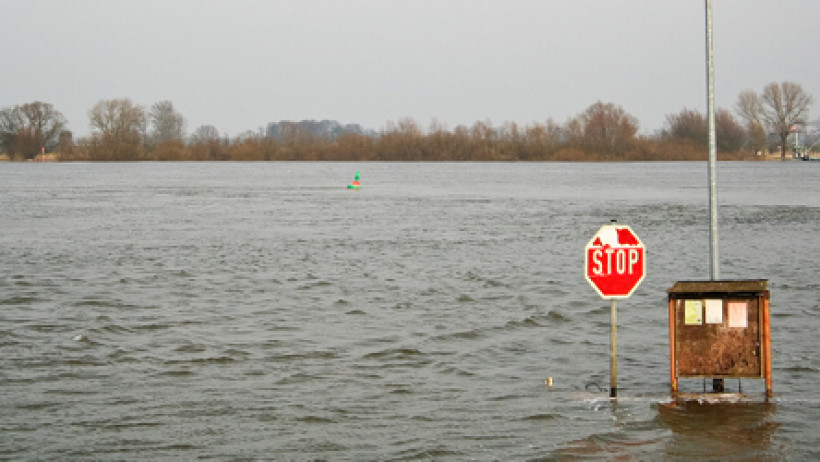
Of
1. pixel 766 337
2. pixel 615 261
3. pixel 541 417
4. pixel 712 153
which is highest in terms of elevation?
pixel 712 153

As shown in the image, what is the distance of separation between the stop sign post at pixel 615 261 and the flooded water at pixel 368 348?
1285 mm

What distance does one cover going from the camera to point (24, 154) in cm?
17675

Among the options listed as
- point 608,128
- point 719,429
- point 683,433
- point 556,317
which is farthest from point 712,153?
point 608,128

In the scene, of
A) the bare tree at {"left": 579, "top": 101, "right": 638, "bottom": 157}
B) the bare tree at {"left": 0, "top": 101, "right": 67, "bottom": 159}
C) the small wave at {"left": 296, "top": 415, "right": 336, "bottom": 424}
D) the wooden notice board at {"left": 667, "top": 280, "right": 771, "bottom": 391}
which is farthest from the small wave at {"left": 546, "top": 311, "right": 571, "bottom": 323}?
the bare tree at {"left": 0, "top": 101, "right": 67, "bottom": 159}

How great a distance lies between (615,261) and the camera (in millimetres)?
10617

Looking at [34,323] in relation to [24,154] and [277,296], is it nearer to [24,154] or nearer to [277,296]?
[277,296]

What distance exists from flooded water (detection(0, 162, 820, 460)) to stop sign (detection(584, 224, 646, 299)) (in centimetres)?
129

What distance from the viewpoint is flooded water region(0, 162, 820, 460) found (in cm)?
977

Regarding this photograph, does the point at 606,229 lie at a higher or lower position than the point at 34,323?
higher

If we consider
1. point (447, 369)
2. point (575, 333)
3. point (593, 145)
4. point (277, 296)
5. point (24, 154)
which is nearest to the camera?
point (447, 369)

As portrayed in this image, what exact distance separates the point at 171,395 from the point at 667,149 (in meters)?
151

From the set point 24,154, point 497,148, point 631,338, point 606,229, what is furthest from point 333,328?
point 24,154

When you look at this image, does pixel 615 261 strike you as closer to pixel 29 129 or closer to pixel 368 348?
pixel 368 348

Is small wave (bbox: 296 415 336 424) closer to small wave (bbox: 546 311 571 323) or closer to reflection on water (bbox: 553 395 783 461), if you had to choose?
reflection on water (bbox: 553 395 783 461)
